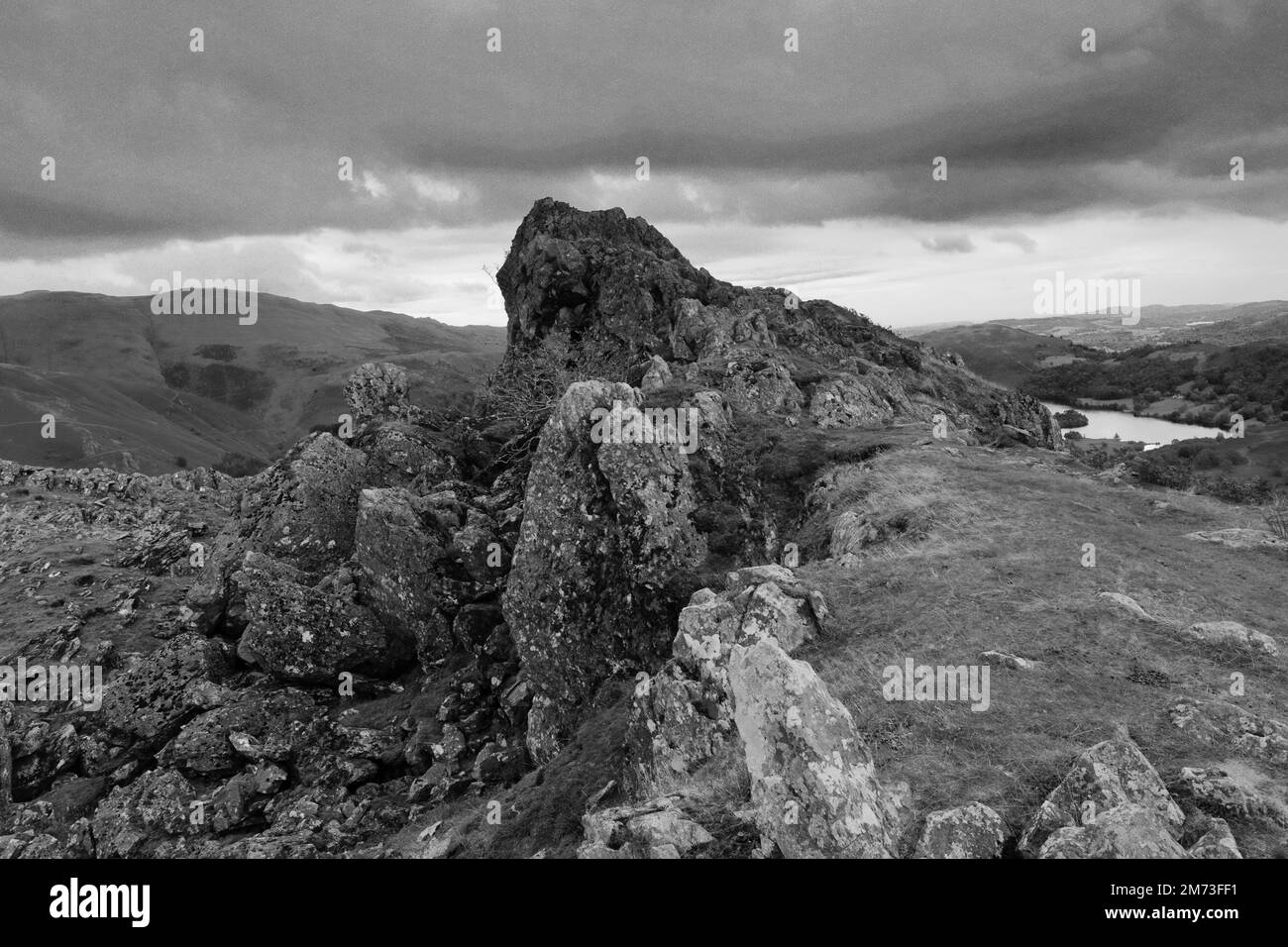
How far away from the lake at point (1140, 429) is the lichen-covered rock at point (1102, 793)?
86.8 m

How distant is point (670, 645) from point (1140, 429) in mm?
101897

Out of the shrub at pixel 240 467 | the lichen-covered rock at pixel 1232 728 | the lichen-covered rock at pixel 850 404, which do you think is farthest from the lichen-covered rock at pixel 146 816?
the shrub at pixel 240 467

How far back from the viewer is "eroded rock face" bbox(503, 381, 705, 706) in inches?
773

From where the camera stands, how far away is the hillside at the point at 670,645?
9.21 meters

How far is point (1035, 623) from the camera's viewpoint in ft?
45.3

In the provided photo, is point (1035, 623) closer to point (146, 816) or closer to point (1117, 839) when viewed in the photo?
point (1117, 839)

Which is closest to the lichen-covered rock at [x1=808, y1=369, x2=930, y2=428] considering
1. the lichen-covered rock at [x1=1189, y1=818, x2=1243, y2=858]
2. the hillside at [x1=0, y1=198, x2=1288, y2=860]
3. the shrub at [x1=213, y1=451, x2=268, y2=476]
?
the hillside at [x1=0, y1=198, x2=1288, y2=860]

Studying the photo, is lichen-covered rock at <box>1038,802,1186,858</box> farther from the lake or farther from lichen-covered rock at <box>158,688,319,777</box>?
the lake

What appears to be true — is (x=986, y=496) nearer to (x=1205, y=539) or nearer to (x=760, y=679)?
(x=1205, y=539)

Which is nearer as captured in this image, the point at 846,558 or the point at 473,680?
the point at 846,558
